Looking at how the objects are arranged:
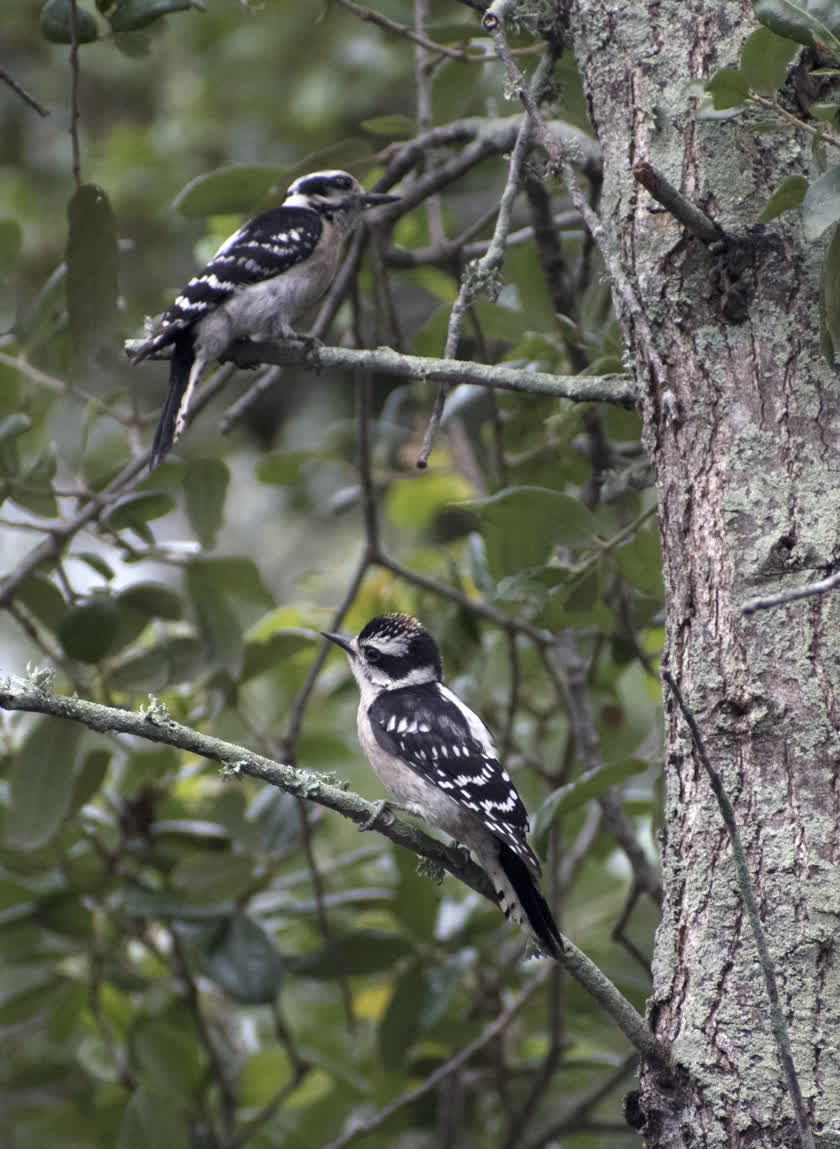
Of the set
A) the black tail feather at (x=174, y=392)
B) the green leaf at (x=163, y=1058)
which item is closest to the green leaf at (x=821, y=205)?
the black tail feather at (x=174, y=392)

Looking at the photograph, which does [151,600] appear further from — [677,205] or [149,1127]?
[677,205]

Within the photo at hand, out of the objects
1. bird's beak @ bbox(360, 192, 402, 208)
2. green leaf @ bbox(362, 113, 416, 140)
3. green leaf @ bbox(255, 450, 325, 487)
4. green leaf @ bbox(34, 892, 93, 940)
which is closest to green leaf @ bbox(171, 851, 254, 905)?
green leaf @ bbox(34, 892, 93, 940)

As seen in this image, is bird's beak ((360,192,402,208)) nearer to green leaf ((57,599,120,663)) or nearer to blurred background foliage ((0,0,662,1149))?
blurred background foliage ((0,0,662,1149))

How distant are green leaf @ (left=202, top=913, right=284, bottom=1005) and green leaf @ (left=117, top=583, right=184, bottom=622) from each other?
923 millimetres

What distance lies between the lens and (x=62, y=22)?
3061 millimetres

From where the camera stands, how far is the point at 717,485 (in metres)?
2.38

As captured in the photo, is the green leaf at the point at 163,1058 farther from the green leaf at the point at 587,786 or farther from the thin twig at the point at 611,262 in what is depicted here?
the thin twig at the point at 611,262

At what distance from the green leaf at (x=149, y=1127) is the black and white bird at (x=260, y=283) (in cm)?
181

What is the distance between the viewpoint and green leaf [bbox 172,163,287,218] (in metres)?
3.65

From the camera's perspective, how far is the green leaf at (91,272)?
10.7ft

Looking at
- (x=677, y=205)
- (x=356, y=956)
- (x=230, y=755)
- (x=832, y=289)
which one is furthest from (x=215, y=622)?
(x=832, y=289)

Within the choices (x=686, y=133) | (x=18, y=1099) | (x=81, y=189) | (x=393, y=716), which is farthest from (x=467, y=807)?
(x=18, y=1099)

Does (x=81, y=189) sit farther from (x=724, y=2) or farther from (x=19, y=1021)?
(x=19, y=1021)

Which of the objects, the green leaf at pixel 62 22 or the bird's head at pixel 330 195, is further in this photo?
the bird's head at pixel 330 195
